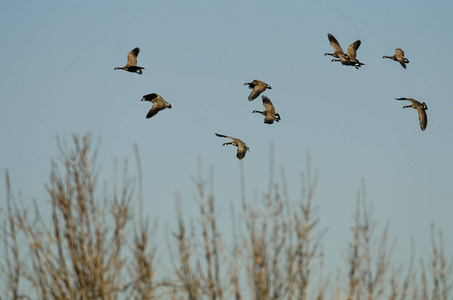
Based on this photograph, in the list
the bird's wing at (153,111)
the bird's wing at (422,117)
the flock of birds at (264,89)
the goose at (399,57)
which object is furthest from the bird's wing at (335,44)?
the bird's wing at (153,111)

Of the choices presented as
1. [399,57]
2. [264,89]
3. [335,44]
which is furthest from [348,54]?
[264,89]

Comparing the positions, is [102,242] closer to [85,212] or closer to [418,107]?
[85,212]

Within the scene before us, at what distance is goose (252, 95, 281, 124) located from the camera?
19816 millimetres

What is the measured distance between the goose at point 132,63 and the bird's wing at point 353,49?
546cm

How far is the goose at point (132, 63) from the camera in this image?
1897 centimetres

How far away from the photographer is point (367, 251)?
16.1 meters

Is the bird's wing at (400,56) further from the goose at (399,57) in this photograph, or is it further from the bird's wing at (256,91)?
the bird's wing at (256,91)

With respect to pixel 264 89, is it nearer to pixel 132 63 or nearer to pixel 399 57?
pixel 132 63

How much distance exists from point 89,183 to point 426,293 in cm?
707

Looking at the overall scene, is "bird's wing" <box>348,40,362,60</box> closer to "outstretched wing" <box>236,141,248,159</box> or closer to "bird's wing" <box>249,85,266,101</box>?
"bird's wing" <box>249,85,266,101</box>

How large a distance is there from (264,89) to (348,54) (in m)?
2.41

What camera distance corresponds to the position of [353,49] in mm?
20234

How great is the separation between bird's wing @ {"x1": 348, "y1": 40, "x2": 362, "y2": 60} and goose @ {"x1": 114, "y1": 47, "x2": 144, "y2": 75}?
17.9 feet

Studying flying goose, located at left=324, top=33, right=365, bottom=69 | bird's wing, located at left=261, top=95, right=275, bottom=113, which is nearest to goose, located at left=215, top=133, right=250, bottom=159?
bird's wing, located at left=261, top=95, right=275, bottom=113
